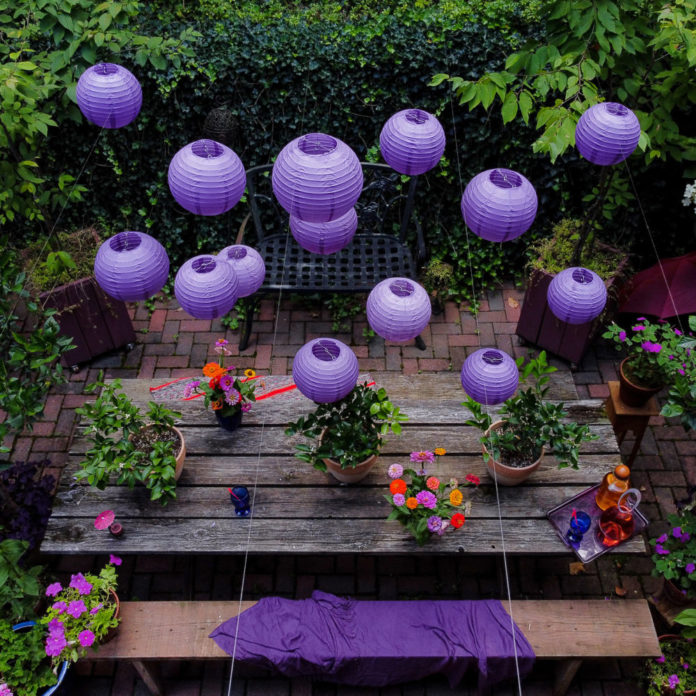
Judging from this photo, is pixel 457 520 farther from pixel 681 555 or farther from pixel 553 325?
pixel 553 325

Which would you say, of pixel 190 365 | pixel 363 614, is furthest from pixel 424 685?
pixel 190 365

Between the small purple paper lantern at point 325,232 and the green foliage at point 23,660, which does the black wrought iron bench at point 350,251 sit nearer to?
the small purple paper lantern at point 325,232

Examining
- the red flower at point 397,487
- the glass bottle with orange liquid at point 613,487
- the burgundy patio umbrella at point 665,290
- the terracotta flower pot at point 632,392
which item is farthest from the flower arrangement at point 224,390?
the burgundy patio umbrella at point 665,290

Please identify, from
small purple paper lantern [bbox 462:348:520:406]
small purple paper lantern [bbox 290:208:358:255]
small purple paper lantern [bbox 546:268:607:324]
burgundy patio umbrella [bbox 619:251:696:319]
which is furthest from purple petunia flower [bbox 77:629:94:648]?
burgundy patio umbrella [bbox 619:251:696:319]

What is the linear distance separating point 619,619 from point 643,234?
10.2 ft

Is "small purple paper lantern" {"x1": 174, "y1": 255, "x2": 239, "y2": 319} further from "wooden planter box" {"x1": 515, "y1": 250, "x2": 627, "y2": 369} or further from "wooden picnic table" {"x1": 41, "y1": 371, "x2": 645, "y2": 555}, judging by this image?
"wooden planter box" {"x1": 515, "y1": 250, "x2": 627, "y2": 369}

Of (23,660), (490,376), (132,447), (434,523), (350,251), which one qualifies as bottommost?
(23,660)

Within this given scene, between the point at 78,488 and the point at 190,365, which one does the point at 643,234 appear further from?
the point at 78,488

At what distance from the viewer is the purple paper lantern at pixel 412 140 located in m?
3.88

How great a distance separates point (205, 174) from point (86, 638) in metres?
2.24

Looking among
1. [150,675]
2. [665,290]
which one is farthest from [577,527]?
[150,675]

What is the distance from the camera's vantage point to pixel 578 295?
4059 mm

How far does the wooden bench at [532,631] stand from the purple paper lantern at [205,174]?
2055 mm

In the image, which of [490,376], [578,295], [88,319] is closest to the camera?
[490,376]
